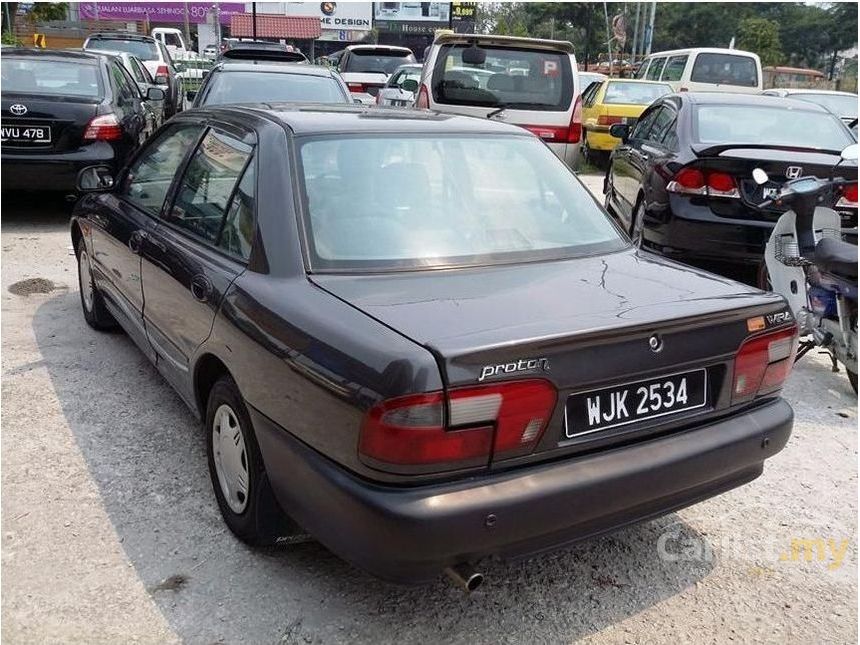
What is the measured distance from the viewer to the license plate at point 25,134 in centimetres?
769

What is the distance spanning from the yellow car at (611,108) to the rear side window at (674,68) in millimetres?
2403

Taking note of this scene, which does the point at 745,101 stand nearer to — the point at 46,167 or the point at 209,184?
the point at 209,184

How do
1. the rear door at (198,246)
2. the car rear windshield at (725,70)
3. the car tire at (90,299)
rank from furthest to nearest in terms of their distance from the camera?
the car rear windshield at (725,70) < the car tire at (90,299) < the rear door at (198,246)

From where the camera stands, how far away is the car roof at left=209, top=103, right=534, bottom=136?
329 centimetres

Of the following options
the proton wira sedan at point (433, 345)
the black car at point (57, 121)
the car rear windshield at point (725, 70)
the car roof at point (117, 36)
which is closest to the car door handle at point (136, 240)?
the proton wira sedan at point (433, 345)

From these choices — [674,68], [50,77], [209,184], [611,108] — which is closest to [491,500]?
[209,184]

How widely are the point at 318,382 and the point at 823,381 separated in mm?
3758

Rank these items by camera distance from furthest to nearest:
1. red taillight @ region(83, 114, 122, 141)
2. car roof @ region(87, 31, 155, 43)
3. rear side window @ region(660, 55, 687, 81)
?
1. car roof @ region(87, 31, 155, 43)
2. rear side window @ region(660, 55, 687, 81)
3. red taillight @ region(83, 114, 122, 141)

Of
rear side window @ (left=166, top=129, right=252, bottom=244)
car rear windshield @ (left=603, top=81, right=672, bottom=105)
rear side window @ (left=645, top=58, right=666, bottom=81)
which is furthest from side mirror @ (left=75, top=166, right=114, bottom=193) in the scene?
rear side window @ (left=645, top=58, right=666, bottom=81)

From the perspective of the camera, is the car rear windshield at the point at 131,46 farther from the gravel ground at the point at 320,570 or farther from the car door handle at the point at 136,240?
the gravel ground at the point at 320,570

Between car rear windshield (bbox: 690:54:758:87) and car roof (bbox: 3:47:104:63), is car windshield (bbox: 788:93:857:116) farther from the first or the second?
car roof (bbox: 3:47:104:63)

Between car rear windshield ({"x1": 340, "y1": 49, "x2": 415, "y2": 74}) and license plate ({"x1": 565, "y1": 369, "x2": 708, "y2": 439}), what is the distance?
1647 centimetres

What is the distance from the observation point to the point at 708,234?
6051 mm

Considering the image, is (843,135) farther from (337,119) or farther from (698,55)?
(698,55)
